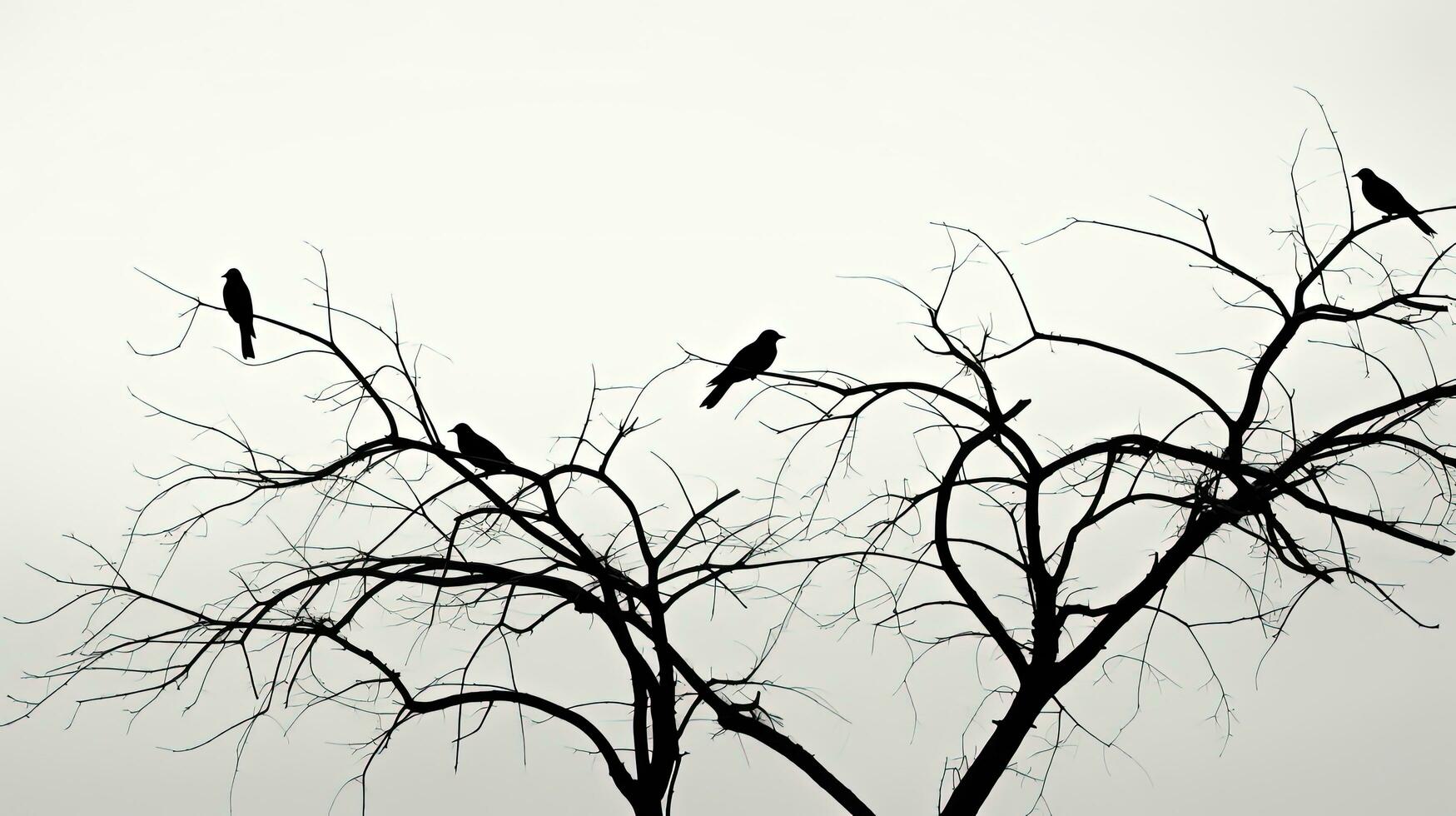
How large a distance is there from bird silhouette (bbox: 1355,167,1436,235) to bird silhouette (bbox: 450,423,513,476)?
15.4 ft

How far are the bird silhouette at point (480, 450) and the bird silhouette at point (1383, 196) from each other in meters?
4.69

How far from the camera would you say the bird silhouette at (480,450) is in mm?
4824

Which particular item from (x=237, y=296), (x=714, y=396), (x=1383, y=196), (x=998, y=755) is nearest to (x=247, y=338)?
(x=237, y=296)

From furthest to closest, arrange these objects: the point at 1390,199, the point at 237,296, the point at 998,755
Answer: the point at 237,296 → the point at 1390,199 → the point at 998,755

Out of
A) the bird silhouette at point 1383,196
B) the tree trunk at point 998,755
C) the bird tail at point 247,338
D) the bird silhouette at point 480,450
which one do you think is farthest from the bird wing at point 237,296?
the bird silhouette at point 1383,196

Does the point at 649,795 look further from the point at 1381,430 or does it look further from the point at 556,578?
the point at 1381,430

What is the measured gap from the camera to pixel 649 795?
18.6ft

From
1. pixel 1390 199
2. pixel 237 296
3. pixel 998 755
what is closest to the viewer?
pixel 998 755

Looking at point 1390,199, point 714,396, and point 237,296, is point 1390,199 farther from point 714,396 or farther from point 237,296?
point 237,296

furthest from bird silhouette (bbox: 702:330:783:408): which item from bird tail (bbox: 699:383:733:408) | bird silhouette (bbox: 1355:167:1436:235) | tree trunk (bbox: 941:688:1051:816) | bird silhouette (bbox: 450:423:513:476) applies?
bird silhouette (bbox: 1355:167:1436:235)

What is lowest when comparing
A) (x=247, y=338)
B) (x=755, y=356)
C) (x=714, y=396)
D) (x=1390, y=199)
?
(x=247, y=338)

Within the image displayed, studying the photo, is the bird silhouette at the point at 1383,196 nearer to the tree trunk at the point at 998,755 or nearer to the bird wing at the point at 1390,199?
the bird wing at the point at 1390,199

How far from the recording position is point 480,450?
6035mm

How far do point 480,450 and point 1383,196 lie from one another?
17.0 feet
